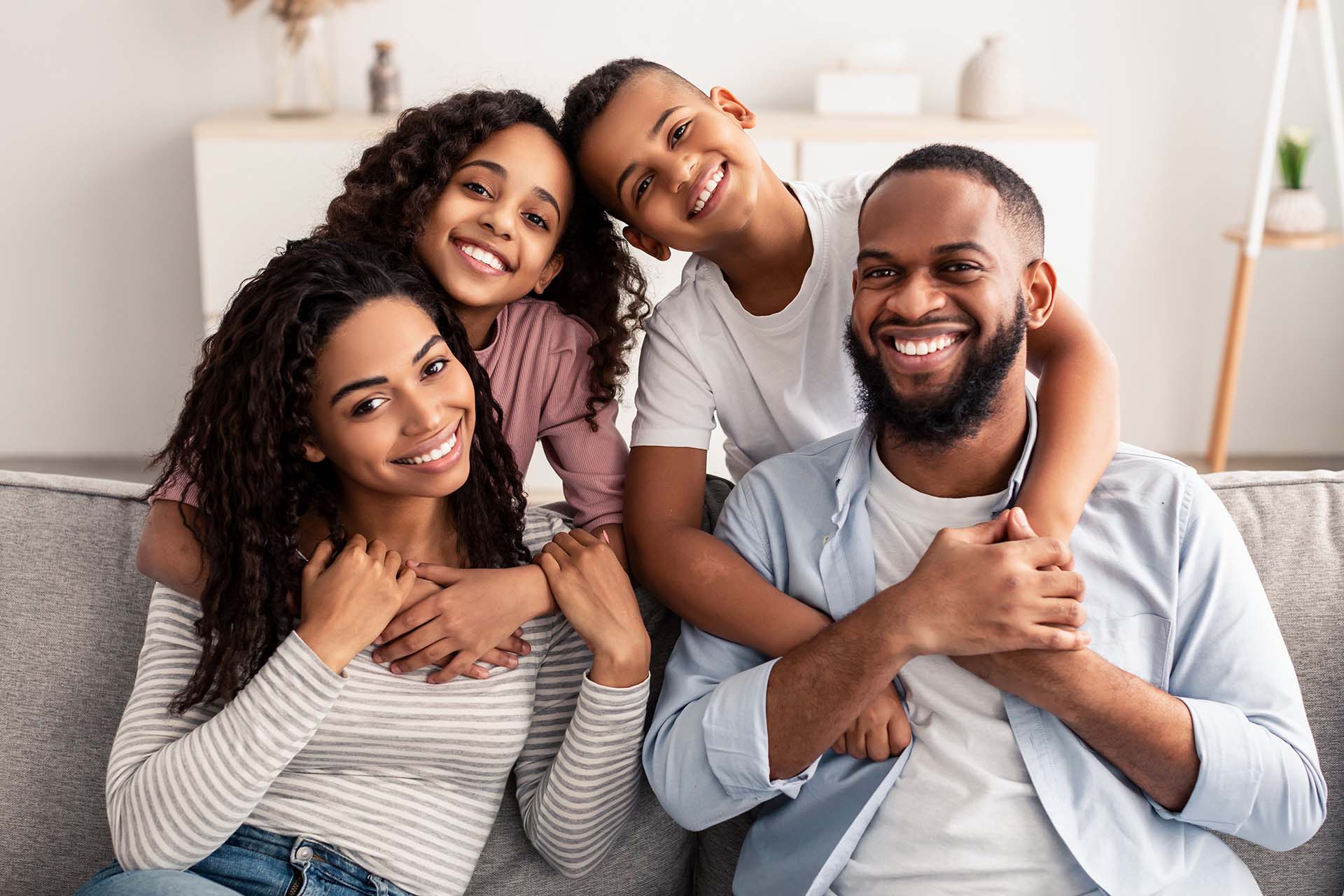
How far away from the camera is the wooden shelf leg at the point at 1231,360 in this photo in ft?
12.0

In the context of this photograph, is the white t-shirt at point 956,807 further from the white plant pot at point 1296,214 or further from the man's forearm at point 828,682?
the white plant pot at point 1296,214

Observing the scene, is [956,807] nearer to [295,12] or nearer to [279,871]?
[279,871]

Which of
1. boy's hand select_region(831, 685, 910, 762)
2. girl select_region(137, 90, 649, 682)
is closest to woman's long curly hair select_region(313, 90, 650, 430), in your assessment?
girl select_region(137, 90, 649, 682)

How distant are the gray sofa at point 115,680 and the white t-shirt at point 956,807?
272 millimetres

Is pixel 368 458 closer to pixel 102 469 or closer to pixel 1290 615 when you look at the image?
pixel 1290 615

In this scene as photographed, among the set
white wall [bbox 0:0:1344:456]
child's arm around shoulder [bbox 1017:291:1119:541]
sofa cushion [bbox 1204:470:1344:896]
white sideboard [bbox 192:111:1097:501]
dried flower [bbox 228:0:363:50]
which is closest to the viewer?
child's arm around shoulder [bbox 1017:291:1119:541]

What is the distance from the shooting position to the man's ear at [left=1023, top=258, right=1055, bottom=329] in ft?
4.70

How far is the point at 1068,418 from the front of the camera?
1.45 m

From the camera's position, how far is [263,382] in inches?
52.9

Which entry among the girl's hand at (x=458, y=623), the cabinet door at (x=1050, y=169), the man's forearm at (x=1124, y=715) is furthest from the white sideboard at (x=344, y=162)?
the man's forearm at (x=1124, y=715)

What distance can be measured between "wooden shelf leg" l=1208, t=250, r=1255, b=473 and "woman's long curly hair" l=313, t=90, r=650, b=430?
256 centimetres

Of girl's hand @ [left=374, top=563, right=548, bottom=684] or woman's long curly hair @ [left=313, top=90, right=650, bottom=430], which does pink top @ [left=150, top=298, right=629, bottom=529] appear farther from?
girl's hand @ [left=374, top=563, right=548, bottom=684]

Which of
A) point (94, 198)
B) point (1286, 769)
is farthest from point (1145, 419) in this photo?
point (94, 198)

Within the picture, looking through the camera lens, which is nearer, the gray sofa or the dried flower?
the gray sofa
